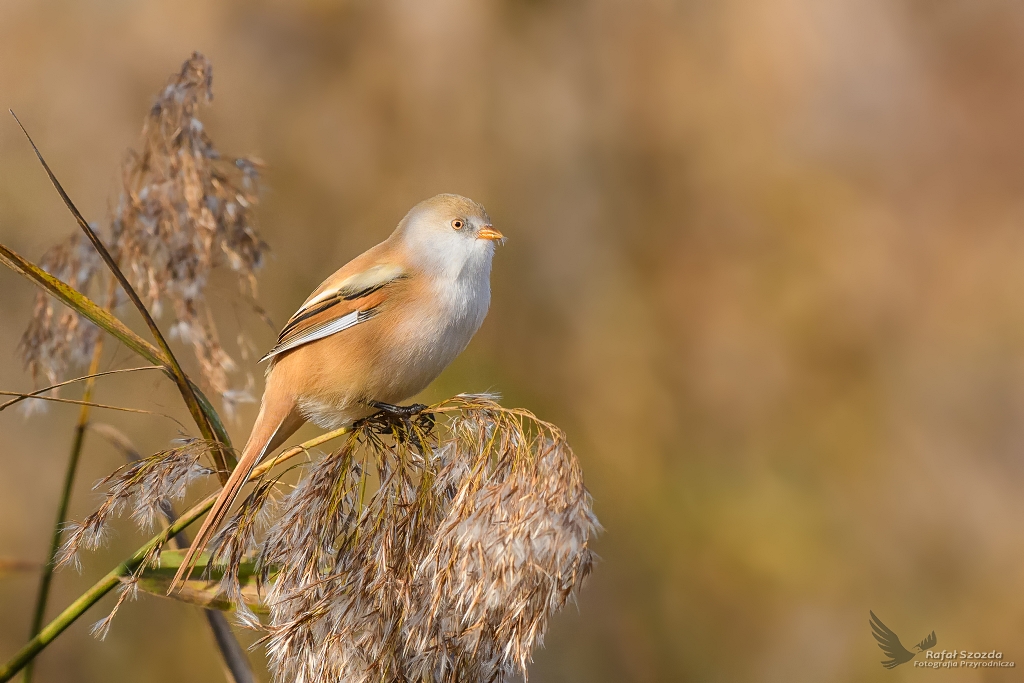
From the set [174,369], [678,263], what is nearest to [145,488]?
[174,369]

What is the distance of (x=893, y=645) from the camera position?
313 centimetres

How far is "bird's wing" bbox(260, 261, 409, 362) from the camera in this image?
81.6 inches

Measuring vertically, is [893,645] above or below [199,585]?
below

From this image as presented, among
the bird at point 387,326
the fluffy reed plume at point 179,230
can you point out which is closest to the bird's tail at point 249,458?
the bird at point 387,326

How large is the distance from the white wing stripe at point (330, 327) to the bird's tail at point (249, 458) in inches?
5.9

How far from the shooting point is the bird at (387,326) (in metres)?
2.01

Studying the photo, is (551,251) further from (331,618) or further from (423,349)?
(331,618)

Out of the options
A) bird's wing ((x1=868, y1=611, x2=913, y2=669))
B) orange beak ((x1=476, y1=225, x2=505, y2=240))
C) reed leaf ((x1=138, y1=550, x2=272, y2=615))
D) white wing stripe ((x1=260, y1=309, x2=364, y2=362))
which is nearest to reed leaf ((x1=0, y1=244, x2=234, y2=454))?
reed leaf ((x1=138, y1=550, x2=272, y2=615))

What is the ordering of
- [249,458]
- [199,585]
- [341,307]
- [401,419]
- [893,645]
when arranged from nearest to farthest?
[199,585] < [249,458] < [401,419] < [341,307] < [893,645]

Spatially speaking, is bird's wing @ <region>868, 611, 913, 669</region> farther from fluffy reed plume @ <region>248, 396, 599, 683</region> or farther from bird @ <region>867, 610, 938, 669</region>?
fluffy reed plume @ <region>248, 396, 599, 683</region>

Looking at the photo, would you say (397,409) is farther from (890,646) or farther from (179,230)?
(890,646)

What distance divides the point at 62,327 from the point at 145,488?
75cm

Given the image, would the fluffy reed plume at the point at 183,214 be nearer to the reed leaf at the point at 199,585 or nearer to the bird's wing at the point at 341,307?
the bird's wing at the point at 341,307

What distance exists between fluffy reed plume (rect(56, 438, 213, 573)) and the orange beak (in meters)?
0.91
